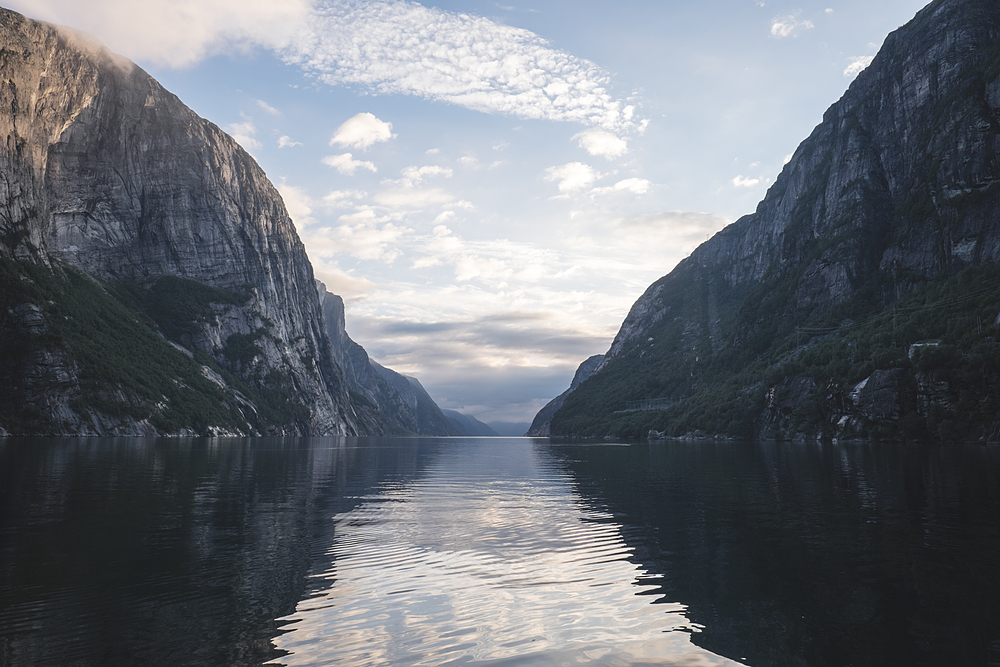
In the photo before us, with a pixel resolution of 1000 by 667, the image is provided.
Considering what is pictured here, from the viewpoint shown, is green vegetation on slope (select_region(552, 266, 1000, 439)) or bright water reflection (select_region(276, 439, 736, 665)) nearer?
bright water reflection (select_region(276, 439, 736, 665))

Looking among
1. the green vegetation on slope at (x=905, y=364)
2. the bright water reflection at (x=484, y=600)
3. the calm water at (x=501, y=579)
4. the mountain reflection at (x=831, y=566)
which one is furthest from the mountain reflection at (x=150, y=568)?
the green vegetation on slope at (x=905, y=364)

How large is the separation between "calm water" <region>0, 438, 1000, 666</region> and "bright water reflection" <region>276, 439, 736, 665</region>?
0.09m

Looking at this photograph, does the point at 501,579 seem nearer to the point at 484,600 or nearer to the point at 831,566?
the point at 484,600

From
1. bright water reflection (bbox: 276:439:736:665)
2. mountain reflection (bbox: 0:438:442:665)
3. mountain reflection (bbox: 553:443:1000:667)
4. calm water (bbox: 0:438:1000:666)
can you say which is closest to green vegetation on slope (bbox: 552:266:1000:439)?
mountain reflection (bbox: 553:443:1000:667)

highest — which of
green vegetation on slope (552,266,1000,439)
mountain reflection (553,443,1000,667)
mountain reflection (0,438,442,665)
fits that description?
green vegetation on slope (552,266,1000,439)

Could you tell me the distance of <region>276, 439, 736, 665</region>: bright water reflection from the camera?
41.1ft

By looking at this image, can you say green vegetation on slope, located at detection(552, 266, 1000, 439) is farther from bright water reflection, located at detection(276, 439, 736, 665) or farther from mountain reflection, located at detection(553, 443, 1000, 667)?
bright water reflection, located at detection(276, 439, 736, 665)

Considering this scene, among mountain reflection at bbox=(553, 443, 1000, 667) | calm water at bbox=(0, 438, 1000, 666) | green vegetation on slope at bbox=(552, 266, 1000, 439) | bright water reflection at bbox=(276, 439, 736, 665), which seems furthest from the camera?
green vegetation on slope at bbox=(552, 266, 1000, 439)

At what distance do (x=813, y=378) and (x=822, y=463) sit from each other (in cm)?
10087

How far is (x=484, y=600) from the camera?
16391 millimetres

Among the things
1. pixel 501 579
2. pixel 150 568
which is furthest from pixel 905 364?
pixel 150 568

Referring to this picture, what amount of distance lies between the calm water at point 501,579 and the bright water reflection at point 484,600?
0.09 meters

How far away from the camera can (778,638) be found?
13.6m

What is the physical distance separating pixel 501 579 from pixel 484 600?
8.12ft
